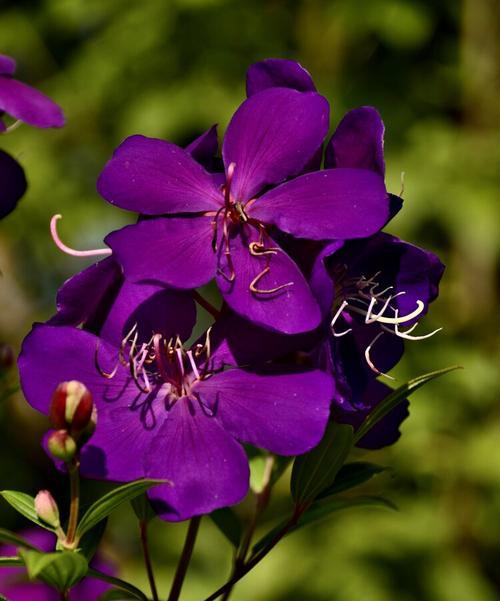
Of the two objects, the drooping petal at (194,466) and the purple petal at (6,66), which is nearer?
the drooping petal at (194,466)

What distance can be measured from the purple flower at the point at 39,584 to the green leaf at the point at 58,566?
47cm

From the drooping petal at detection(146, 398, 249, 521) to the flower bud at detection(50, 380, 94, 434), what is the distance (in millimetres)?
57

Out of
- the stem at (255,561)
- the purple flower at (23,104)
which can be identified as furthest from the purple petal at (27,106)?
the stem at (255,561)

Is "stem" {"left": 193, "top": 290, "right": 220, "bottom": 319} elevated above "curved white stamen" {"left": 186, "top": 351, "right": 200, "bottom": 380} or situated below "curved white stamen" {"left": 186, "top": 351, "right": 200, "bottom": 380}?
above

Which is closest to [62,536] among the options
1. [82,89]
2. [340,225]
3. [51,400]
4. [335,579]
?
[51,400]

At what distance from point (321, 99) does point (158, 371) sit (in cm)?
19

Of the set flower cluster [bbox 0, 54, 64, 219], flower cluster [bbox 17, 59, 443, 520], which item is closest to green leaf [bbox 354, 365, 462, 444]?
flower cluster [bbox 17, 59, 443, 520]

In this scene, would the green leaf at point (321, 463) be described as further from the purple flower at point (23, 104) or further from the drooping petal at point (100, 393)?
the purple flower at point (23, 104)

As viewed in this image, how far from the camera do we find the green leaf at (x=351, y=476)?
2.45 ft

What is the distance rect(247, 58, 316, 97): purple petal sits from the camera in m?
0.67

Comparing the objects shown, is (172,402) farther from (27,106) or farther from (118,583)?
(27,106)

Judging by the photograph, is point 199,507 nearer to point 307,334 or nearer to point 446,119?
point 307,334

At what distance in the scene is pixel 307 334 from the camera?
1.97ft

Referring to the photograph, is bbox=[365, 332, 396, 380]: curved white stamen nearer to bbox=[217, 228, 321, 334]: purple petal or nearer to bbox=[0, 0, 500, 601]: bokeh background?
bbox=[217, 228, 321, 334]: purple petal
